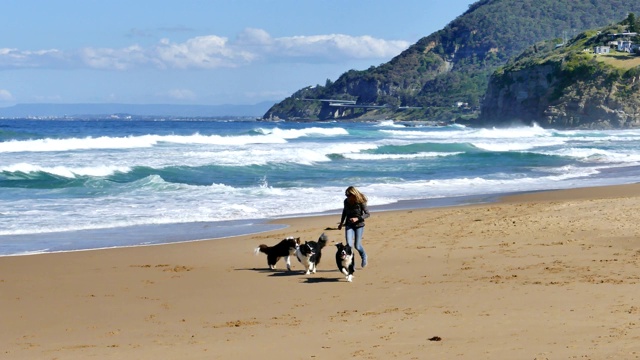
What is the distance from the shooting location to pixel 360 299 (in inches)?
363

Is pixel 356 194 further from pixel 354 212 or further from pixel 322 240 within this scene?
pixel 322 240

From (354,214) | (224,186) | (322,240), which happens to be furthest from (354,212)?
(224,186)

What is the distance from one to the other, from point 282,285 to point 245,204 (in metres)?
9.61

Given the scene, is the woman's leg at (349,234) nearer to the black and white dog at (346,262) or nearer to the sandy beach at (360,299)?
the sandy beach at (360,299)

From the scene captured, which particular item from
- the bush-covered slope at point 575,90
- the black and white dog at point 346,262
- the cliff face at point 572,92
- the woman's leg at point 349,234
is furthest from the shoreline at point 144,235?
the bush-covered slope at point 575,90

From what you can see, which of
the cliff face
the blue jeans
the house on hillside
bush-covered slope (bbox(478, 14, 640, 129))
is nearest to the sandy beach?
the blue jeans

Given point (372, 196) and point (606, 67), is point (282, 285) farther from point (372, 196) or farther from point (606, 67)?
point (606, 67)

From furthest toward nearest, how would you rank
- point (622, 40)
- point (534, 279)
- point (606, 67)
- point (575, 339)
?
point (622, 40), point (606, 67), point (534, 279), point (575, 339)

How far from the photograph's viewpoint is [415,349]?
6.77m

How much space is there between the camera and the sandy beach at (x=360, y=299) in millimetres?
7020

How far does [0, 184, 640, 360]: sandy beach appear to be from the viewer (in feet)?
23.0

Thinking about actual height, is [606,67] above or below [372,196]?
above

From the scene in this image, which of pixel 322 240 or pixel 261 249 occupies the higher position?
pixel 322 240

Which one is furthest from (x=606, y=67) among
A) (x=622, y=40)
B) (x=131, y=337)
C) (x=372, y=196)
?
(x=131, y=337)
